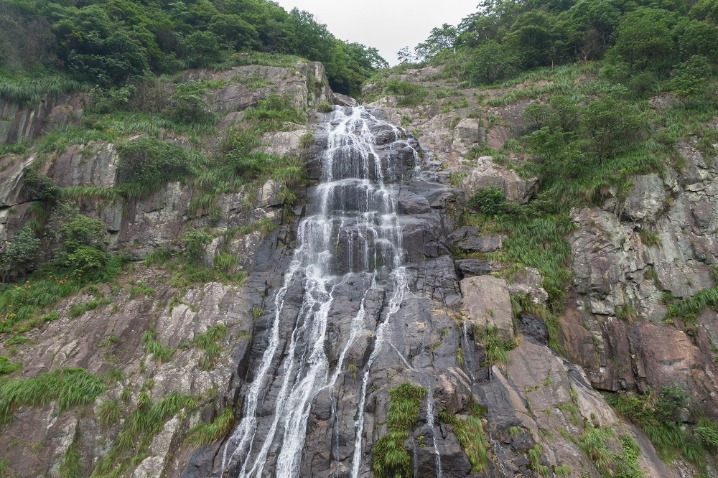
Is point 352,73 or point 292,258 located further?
point 352,73

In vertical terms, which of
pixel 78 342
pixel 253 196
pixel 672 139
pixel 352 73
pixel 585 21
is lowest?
pixel 78 342

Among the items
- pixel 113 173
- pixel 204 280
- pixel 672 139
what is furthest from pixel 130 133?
pixel 672 139

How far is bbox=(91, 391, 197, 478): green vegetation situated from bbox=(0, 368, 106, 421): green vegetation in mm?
1486

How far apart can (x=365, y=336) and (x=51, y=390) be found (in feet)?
31.0

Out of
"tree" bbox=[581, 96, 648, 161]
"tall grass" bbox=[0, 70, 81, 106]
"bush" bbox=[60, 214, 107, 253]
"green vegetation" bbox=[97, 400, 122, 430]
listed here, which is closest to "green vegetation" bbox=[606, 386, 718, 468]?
"tree" bbox=[581, 96, 648, 161]

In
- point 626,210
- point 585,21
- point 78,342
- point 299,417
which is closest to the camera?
point 299,417

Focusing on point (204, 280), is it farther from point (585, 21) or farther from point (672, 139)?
point (585, 21)

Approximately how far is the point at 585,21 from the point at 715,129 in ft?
51.1

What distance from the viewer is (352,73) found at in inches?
1467

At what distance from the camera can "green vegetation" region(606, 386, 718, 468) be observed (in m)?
11.1

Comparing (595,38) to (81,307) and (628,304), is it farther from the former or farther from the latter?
(81,307)

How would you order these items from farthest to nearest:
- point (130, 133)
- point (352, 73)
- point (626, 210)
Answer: point (352, 73) → point (130, 133) → point (626, 210)

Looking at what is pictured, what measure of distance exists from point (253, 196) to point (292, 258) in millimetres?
3966

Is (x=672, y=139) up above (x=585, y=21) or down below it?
below
